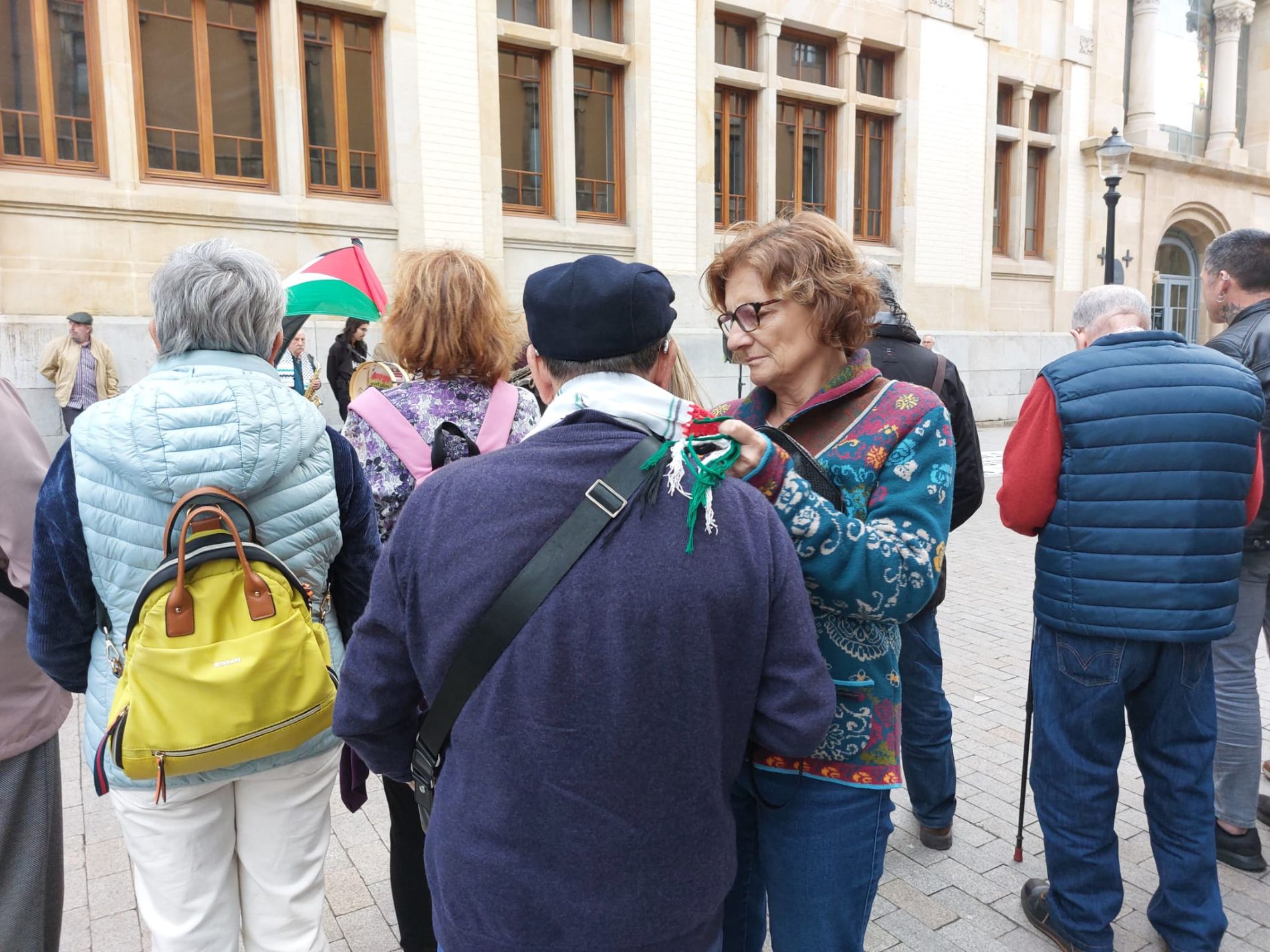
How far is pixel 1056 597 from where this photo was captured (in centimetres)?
267

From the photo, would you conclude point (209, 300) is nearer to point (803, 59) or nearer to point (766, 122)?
point (766, 122)

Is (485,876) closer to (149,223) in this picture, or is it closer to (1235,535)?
(1235,535)

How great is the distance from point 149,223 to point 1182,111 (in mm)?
21688

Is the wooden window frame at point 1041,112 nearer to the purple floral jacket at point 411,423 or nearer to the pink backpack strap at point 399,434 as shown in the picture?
the purple floral jacket at point 411,423

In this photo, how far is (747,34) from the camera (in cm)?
1470

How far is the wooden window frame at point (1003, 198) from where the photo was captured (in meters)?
17.8

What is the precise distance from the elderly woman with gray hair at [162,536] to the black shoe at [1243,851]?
2.93 meters

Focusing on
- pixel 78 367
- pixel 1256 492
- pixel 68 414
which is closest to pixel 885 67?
pixel 78 367

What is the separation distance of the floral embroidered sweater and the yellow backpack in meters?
1.02

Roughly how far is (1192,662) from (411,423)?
2275 millimetres

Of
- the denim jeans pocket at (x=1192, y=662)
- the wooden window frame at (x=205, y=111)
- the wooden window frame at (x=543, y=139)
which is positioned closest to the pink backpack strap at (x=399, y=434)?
the denim jeans pocket at (x=1192, y=662)

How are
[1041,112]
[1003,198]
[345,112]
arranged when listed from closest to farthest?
1. [345,112]
2. [1003,198]
3. [1041,112]

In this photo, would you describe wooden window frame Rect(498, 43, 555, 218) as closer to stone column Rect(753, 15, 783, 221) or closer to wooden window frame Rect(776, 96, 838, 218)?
stone column Rect(753, 15, 783, 221)

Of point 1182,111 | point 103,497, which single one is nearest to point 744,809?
point 103,497
